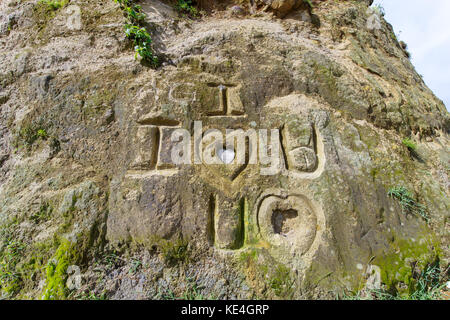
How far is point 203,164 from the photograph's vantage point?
235 centimetres

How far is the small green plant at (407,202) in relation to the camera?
2338 millimetres

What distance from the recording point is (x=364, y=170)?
7.86ft

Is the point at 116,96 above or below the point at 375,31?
below

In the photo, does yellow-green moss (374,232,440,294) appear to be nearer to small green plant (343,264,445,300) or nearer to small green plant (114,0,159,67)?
small green plant (343,264,445,300)

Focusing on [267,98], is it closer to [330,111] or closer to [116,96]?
[330,111]

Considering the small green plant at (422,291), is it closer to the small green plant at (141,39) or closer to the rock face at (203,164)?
the rock face at (203,164)

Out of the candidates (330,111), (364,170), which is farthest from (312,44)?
(364,170)

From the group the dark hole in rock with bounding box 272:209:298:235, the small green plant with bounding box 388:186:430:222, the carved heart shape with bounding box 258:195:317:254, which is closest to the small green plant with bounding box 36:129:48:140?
the carved heart shape with bounding box 258:195:317:254

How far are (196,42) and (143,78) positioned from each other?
771 millimetres

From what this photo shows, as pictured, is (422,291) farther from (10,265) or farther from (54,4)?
(54,4)

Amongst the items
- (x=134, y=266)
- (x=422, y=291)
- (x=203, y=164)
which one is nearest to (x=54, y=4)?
(x=203, y=164)

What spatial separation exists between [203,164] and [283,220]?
0.85m

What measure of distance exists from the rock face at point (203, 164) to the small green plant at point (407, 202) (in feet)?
0.09

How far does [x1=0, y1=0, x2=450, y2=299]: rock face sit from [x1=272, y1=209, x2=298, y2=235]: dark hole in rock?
17 millimetres
